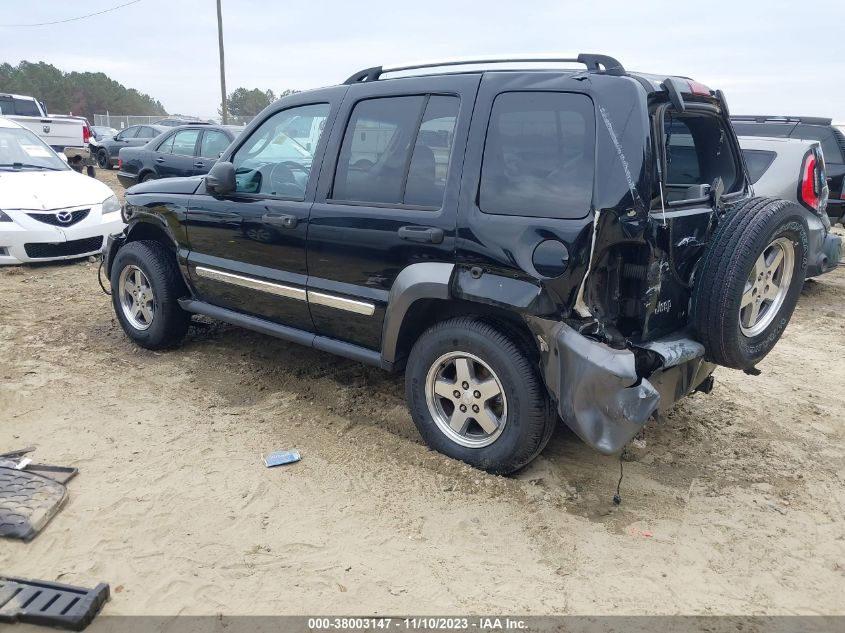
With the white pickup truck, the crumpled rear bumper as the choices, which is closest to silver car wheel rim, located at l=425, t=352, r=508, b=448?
the crumpled rear bumper

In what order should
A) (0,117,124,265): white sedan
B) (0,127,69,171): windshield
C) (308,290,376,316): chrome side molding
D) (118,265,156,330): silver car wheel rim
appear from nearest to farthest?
(308,290,376,316): chrome side molding → (118,265,156,330): silver car wheel rim → (0,117,124,265): white sedan → (0,127,69,171): windshield

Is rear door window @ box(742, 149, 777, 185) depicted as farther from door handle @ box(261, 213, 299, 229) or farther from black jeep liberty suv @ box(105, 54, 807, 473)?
door handle @ box(261, 213, 299, 229)

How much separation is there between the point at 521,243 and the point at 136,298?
3396mm

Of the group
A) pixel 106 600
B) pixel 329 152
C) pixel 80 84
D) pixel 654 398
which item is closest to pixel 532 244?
pixel 654 398

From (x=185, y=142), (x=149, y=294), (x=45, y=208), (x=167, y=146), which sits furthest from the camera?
(x=167, y=146)

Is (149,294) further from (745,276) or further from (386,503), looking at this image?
(745,276)

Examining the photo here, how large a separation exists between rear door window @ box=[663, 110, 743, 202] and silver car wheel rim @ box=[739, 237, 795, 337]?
0.47 m

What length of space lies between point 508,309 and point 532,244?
0.31 metres

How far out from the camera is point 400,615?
2.39m

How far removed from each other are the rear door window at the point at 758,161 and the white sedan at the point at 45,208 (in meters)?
7.02

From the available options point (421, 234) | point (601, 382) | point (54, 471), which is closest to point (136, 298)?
point (54, 471)

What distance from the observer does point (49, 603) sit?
7.83ft

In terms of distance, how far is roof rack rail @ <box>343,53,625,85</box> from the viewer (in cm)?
295

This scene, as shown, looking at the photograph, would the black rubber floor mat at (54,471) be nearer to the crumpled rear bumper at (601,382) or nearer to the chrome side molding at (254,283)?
the chrome side molding at (254,283)
